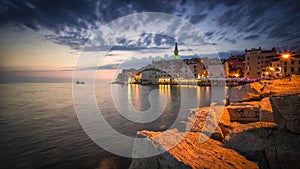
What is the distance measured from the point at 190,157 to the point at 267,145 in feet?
6.28

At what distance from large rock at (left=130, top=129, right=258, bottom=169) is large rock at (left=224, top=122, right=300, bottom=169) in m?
0.44

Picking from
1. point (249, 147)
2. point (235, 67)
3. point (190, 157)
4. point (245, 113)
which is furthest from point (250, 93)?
point (235, 67)

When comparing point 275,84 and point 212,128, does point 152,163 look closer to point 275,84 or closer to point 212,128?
point 212,128

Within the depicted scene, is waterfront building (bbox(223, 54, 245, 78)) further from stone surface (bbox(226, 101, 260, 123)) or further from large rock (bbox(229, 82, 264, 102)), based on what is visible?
stone surface (bbox(226, 101, 260, 123))

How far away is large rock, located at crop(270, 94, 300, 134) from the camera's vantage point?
11.2 ft

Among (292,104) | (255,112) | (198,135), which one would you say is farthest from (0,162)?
(255,112)

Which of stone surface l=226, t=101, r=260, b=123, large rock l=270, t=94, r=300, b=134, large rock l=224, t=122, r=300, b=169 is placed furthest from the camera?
stone surface l=226, t=101, r=260, b=123

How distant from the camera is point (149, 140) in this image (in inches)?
158

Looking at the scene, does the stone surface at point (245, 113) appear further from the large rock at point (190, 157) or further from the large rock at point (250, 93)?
the large rock at point (190, 157)

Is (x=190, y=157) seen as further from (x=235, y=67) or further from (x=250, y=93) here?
(x=235, y=67)

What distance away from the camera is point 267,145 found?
3463 mm

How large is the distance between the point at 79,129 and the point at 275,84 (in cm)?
1563

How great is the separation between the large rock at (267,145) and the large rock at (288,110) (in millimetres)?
178

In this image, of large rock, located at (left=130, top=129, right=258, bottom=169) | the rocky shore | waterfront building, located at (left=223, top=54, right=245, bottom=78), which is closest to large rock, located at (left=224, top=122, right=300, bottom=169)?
the rocky shore
